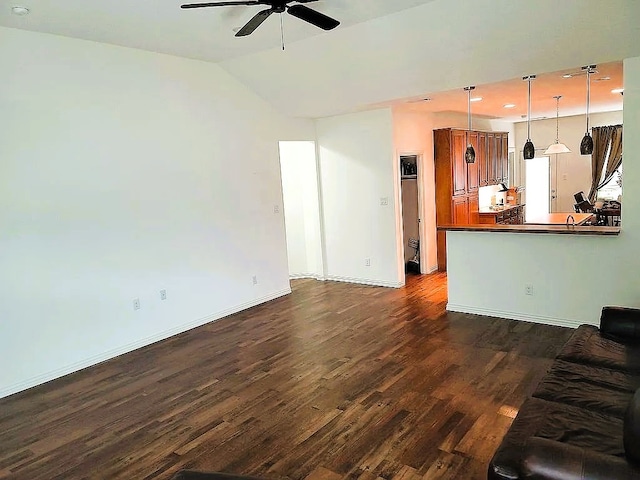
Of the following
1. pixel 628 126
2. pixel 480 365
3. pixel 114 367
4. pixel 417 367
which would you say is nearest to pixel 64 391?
pixel 114 367

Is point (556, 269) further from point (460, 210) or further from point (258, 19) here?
point (258, 19)

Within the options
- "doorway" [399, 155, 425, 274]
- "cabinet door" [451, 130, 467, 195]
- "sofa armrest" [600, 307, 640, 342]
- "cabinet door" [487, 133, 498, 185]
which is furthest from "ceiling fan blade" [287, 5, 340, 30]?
"cabinet door" [487, 133, 498, 185]

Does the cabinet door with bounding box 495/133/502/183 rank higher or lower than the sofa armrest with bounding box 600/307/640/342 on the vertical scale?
higher

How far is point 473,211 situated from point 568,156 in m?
4.15

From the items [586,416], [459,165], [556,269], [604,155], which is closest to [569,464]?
[586,416]

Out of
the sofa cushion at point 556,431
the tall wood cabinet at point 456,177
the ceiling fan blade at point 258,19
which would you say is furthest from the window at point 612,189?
the ceiling fan blade at point 258,19

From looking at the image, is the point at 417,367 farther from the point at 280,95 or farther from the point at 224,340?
the point at 280,95

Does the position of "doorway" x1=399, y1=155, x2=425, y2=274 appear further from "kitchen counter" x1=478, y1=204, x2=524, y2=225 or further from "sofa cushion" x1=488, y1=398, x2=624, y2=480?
"sofa cushion" x1=488, y1=398, x2=624, y2=480

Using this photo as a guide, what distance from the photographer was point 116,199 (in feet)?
15.3

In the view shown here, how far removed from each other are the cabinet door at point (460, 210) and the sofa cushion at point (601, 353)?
422 cm

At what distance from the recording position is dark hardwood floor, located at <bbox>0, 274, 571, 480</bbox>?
9.27ft

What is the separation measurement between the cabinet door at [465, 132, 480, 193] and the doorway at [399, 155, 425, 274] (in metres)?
1.12

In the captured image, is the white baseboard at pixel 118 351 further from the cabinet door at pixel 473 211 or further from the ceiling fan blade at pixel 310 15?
the cabinet door at pixel 473 211

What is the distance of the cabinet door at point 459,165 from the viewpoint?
737 cm
